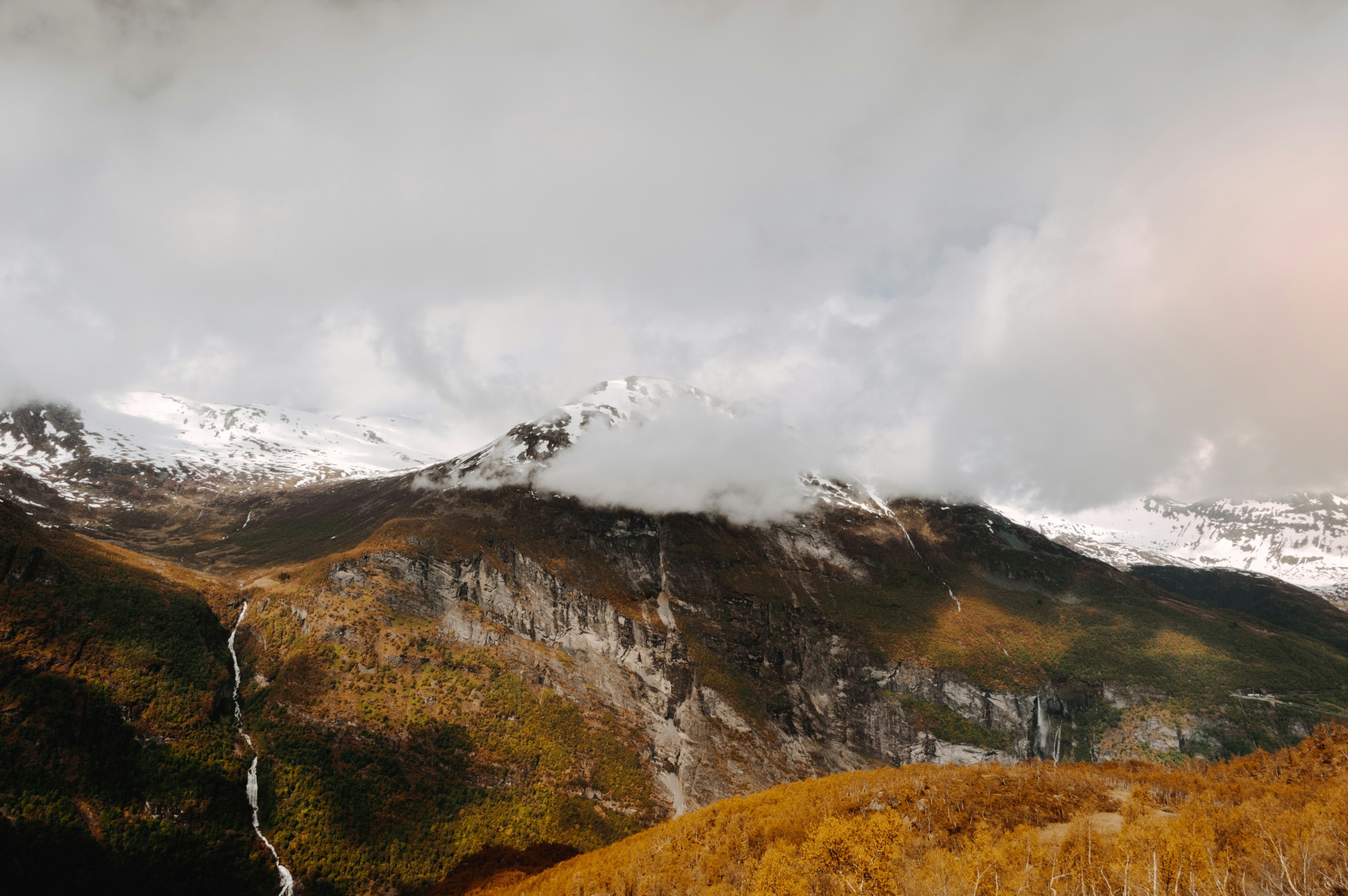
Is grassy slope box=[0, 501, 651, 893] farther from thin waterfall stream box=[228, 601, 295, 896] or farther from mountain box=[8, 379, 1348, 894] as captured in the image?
thin waterfall stream box=[228, 601, 295, 896]

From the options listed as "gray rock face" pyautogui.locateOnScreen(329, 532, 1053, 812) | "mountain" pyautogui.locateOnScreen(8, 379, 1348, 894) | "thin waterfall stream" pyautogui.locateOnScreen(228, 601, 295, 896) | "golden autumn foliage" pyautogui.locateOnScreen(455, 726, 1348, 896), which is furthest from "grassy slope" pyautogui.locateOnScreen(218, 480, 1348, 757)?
"golden autumn foliage" pyautogui.locateOnScreen(455, 726, 1348, 896)

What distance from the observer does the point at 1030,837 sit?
27.2 m

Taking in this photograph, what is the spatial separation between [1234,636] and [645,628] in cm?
16380

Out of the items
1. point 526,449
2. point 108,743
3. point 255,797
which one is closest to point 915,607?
point 526,449

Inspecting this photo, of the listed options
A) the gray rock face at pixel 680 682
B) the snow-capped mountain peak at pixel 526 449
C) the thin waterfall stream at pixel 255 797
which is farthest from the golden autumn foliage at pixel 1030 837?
the snow-capped mountain peak at pixel 526 449

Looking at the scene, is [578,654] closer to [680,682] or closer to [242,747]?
[680,682]

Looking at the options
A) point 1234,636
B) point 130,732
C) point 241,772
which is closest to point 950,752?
point 1234,636

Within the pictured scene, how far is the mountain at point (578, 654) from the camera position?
6356 centimetres

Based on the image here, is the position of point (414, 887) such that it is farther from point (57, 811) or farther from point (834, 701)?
point (834, 701)

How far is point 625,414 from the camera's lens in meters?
194

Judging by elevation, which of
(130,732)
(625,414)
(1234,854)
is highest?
(625,414)

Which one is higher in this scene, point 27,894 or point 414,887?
point 27,894

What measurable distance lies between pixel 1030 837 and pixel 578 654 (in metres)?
95.4

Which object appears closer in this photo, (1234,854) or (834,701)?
(1234,854)
